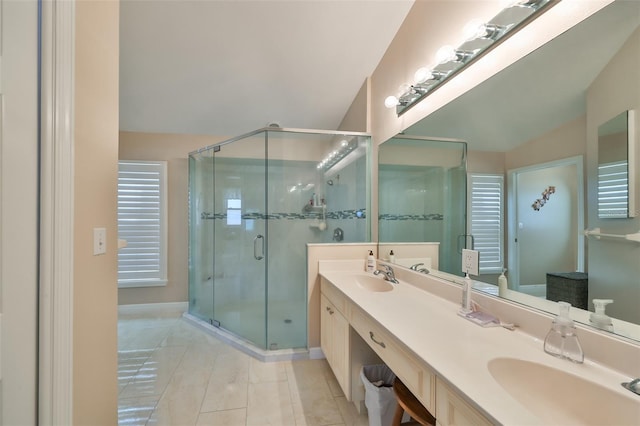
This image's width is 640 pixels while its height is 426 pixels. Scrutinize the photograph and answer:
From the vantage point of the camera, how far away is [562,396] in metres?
0.79

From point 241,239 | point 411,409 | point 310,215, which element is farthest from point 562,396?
point 241,239

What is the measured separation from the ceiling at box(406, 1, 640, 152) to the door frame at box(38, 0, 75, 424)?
5.71ft

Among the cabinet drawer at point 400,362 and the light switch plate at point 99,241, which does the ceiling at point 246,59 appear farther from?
the cabinet drawer at point 400,362

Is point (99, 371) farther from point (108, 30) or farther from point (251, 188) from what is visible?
point (251, 188)

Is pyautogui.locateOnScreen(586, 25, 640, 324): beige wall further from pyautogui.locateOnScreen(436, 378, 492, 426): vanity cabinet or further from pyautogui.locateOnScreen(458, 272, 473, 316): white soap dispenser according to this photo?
pyautogui.locateOnScreen(436, 378, 492, 426): vanity cabinet

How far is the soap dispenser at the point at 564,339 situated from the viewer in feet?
2.83

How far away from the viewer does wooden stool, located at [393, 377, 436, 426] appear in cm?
117

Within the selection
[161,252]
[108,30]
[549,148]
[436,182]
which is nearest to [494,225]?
[549,148]

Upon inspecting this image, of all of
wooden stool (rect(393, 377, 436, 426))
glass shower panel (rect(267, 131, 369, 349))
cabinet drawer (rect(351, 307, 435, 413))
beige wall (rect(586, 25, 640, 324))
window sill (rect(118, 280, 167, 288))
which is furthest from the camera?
window sill (rect(118, 280, 167, 288))

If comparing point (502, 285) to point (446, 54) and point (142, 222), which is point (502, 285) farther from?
point (142, 222)

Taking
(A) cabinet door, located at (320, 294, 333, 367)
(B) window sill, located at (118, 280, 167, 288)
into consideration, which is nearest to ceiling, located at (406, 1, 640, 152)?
(A) cabinet door, located at (320, 294, 333, 367)

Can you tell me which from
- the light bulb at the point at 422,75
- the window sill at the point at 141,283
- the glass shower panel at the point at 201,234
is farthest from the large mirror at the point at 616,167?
the window sill at the point at 141,283

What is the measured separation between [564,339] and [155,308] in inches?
165

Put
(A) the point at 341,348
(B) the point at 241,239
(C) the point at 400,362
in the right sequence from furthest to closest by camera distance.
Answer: (B) the point at 241,239, (A) the point at 341,348, (C) the point at 400,362
